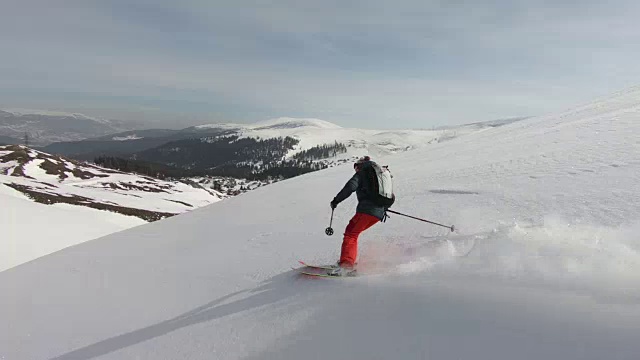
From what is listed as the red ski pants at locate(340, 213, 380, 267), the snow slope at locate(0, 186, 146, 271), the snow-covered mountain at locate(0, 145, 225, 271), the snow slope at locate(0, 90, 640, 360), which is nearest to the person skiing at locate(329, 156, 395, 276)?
the red ski pants at locate(340, 213, 380, 267)

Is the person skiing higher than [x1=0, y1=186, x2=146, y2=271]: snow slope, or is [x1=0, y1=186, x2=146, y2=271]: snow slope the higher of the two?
the person skiing

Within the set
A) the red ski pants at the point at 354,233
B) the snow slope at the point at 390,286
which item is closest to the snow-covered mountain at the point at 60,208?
the snow slope at the point at 390,286

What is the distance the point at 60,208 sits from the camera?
42688mm

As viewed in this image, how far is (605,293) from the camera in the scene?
4.39 metres

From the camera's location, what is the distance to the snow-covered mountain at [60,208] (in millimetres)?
26969

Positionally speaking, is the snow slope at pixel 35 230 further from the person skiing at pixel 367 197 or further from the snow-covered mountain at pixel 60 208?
the person skiing at pixel 367 197

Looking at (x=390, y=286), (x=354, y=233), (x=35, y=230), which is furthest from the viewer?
(x=35, y=230)

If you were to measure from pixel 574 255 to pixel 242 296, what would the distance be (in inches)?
215

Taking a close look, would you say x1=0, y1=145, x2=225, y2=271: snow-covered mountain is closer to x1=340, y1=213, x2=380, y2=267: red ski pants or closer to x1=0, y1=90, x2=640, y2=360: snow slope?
x1=0, y1=90, x2=640, y2=360: snow slope

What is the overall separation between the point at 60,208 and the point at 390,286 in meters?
48.8

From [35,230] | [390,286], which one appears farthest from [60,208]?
[390,286]

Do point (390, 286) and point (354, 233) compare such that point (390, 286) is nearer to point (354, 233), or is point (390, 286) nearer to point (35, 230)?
point (354, 233)

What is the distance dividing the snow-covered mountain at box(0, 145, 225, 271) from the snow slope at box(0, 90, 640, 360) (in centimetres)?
1846

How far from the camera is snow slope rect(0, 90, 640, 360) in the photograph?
13.8 ft
